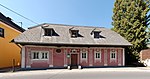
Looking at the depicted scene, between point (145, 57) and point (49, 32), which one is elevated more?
point (49, 32)

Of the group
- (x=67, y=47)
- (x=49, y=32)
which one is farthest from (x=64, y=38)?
(x=49, y=32)

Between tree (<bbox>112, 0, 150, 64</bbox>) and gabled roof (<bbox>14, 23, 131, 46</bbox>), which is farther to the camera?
tree (<bbox>112, 0, 150, 64</bbox>)

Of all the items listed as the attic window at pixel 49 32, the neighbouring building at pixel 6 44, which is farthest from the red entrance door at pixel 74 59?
the neighbouring building at pixel 6 44

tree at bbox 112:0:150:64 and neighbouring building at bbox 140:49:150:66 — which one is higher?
tree at bbox 112:0:150:64

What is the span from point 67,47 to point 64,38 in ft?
4.56

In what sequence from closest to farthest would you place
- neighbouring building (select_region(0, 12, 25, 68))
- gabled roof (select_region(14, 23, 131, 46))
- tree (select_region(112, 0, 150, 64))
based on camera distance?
neighbouring building (select_region(0, 12, 25, 68))
gabled roof (select_region(14, 23, 131, 46))
tree (select_region(112, 0, 150, 64))

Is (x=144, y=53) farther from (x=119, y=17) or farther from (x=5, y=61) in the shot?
(x=5, y=61)

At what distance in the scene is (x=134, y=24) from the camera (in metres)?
32.3

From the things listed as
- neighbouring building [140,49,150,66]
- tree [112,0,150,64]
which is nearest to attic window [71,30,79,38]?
tree [112,0,150,64]

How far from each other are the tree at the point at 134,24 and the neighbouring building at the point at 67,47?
5681 millimetres

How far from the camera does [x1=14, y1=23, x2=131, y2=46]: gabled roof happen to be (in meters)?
23.2

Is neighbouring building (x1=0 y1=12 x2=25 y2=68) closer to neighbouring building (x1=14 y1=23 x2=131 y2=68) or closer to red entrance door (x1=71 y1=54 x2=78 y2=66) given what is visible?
neighbouring building (x1=14 y1=23 x2=131 y2=68)

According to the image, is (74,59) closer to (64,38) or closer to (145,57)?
(64,38)

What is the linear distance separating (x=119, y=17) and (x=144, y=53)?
910 cm
